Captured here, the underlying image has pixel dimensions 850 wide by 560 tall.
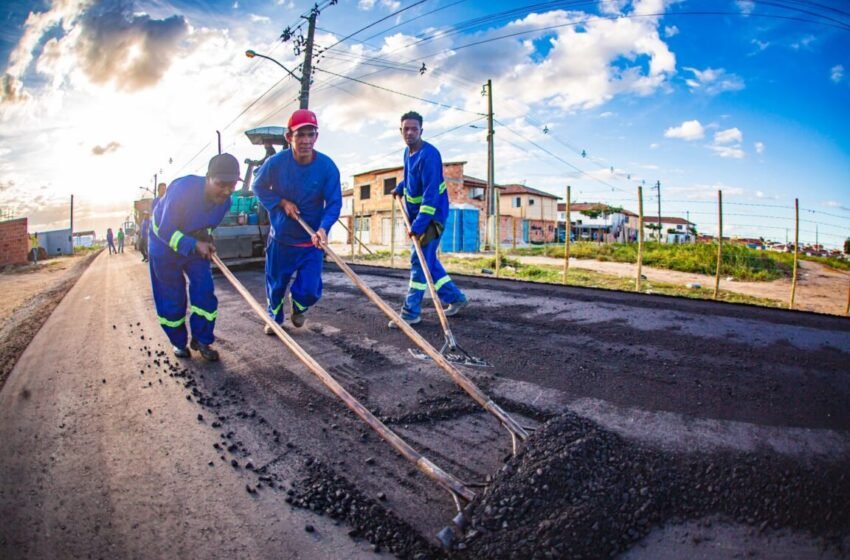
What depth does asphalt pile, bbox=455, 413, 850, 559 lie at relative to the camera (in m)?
1.59

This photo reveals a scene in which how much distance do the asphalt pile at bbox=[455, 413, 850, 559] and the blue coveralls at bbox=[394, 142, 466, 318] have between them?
2753 millimetres

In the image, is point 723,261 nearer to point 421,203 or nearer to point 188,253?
point 421,203

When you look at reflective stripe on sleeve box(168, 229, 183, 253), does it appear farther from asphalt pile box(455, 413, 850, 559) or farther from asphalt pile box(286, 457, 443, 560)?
asphalt pile box(455, 413, 850, 559)

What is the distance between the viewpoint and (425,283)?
4.66m

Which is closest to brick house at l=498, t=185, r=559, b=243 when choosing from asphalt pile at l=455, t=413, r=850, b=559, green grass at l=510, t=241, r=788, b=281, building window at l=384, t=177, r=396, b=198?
building window at l=384, t=177, r=396, b=198

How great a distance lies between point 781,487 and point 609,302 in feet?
13.2

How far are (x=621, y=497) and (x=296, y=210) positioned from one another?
3659 millimetres

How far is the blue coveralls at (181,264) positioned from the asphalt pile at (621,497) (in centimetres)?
314

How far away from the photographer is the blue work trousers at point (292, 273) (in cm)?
455

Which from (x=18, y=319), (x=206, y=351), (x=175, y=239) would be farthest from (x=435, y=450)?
(x=18, y=319)

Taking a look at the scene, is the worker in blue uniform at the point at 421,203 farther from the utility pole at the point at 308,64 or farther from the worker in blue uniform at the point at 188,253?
the utility pole at the point at 308,64

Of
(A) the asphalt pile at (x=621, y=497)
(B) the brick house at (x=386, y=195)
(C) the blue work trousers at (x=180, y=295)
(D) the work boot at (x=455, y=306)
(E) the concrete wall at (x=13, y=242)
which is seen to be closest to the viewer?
(A) the asphalt pile at (x=621, y=497)

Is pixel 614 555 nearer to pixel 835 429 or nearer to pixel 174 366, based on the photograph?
pixel 835 429

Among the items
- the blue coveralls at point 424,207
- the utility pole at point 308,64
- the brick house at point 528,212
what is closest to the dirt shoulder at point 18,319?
the blue coveralls at point 424,207
